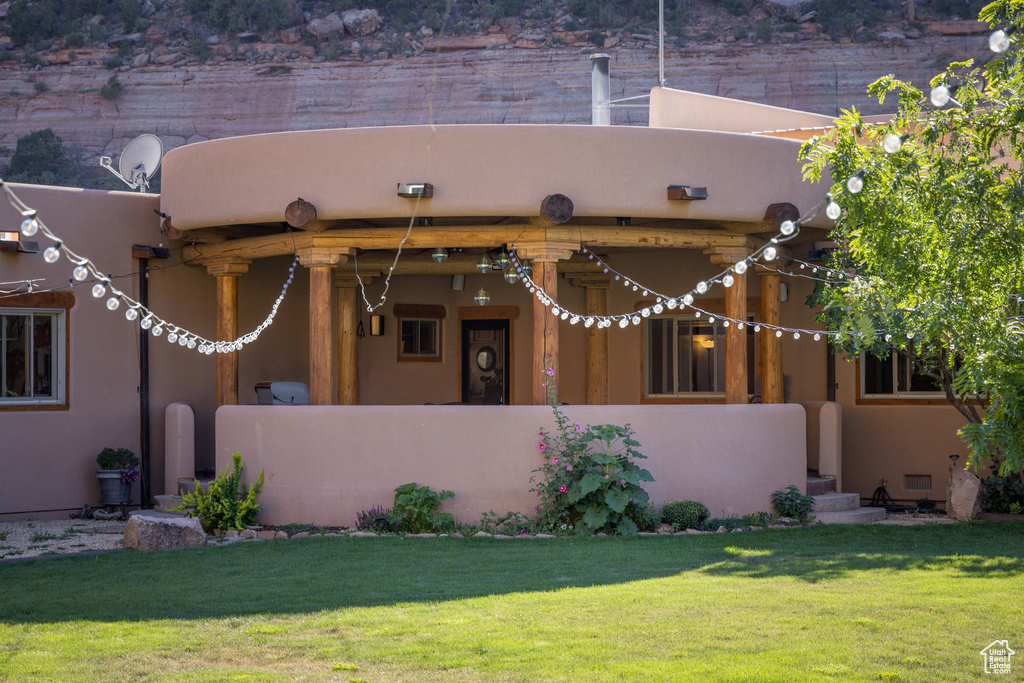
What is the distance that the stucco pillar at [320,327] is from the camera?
984 centimetres

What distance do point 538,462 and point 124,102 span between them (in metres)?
33.3

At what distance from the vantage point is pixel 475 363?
14.3 m

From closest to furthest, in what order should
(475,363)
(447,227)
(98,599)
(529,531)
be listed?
(98,599) < (529,531) < (447,227) < (475,363)

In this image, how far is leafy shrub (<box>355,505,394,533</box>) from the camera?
9242 mm

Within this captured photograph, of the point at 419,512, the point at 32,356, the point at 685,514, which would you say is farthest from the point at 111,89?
the point at 685,514

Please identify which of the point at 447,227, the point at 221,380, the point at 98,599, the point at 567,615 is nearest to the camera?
the point at 567,615

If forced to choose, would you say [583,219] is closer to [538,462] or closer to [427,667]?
[538,462]

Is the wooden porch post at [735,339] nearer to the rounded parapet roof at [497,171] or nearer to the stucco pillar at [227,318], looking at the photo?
the rounded parapet roof at [497,171]

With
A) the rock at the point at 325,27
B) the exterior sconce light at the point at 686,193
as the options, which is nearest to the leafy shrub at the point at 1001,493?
the exterior sconce light at the point at 686,193

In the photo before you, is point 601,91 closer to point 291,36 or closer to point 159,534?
point 159,534

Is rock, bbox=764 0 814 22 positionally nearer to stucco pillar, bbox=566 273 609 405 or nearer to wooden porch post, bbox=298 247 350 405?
stucco pillar, bbox=566 273 609 405

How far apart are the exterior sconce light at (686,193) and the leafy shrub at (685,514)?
9.11 feet

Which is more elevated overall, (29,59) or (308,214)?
(29,59)

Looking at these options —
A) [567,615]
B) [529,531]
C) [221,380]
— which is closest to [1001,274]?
[567,615]
